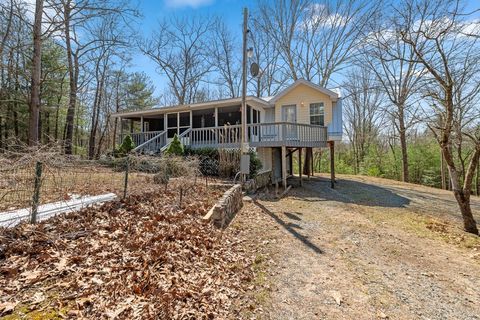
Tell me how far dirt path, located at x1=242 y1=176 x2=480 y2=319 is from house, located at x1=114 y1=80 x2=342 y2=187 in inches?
175

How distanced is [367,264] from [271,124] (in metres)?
7.71

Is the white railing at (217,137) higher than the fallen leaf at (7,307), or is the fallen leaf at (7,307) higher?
the white railing at (217,137)

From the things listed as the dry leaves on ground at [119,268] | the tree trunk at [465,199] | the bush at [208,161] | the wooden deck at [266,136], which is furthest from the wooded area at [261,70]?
the dry leaves on ground at [119,268]

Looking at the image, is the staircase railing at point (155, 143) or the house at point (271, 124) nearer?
the house at point (271, 124)

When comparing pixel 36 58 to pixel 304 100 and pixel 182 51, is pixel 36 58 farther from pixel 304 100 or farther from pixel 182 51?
pixel 182 51

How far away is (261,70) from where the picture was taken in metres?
22.5

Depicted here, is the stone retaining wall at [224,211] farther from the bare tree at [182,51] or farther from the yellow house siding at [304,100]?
the bare tree at [182,51]

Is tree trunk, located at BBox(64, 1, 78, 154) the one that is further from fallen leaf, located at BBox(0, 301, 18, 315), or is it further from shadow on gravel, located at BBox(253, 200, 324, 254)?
fallen leaf, located at BBox(0, 301, 18, 315)

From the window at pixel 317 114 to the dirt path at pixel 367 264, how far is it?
6.79 meters

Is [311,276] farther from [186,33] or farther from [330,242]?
[186,33]

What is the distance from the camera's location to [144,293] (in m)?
2.67

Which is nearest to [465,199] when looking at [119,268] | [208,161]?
[119,268]

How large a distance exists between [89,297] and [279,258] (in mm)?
2911

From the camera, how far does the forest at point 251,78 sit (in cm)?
1115
